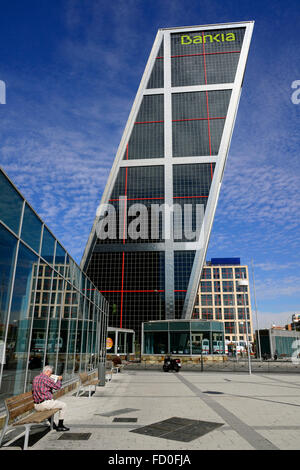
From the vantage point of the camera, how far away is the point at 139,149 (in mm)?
70375

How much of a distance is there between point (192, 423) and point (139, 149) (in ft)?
218

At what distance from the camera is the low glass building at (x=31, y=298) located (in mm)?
7887

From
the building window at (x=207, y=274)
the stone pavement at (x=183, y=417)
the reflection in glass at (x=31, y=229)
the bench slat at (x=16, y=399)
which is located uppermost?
the building window at (x=207, y=274)

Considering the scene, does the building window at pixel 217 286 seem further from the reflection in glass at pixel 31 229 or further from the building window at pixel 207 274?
the reflection in glass at pixel 31 229

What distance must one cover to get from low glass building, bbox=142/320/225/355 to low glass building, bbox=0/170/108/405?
94.4 ft

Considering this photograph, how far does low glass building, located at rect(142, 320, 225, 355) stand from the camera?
4291 centimetres

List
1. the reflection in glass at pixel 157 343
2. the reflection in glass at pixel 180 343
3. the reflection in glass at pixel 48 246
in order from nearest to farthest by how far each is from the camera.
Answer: the reflection in glass at pixel 48 246
the reflection in glass at pixel 180 343
the reflection in glass at pixel 157 343

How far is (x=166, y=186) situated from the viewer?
217ft

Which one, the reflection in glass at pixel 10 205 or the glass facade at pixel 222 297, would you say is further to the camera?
the glass facade at pixel 222 297

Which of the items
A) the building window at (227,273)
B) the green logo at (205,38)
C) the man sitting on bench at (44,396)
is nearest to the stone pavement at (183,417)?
the man sitting on bench at (44,396)

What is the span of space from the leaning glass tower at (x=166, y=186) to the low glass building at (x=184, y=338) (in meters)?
14.3

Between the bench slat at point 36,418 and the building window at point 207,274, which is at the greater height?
the building window at point 207,274
